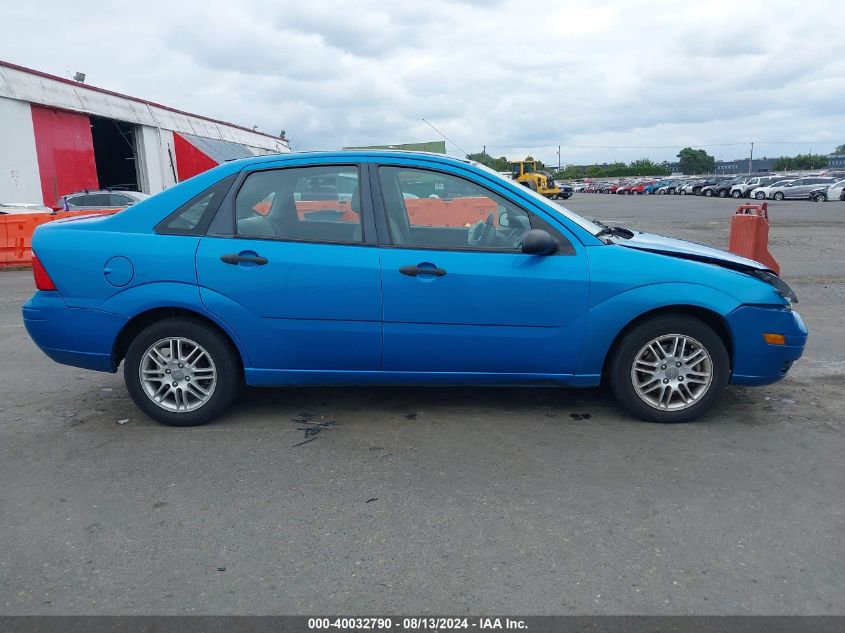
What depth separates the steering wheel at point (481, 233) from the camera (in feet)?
14.2

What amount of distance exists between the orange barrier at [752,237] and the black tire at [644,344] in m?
5.38

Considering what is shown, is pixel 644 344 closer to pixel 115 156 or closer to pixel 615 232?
pixel 615 232

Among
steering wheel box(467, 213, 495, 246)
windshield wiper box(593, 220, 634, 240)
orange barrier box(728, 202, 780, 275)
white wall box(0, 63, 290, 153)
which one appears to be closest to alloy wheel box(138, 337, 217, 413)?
steering wheel box(467, 213, 495, 246)

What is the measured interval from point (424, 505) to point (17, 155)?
23075 mm

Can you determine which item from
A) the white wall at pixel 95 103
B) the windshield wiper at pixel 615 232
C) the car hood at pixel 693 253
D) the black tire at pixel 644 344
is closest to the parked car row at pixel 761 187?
the white wall at pixel 95 103

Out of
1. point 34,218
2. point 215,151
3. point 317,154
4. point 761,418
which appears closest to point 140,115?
point 215,151

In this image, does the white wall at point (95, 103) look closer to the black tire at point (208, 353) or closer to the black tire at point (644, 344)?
the black tire at point (208, 353)

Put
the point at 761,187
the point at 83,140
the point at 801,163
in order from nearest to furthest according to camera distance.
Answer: the point at 83,140 < the point at 761,187 < the point at 801,163

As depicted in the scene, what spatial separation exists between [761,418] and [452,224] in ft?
7.87

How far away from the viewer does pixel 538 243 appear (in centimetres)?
414

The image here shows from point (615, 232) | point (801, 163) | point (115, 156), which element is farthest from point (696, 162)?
point (615, 232)

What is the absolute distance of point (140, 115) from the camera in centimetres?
2984

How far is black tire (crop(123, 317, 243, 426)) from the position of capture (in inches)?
170

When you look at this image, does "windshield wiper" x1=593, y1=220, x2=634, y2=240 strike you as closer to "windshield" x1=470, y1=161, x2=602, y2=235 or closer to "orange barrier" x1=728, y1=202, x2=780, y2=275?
"windshield" x1=470, y1=161, x2=602, y2=235
